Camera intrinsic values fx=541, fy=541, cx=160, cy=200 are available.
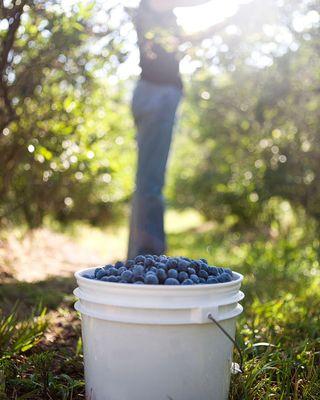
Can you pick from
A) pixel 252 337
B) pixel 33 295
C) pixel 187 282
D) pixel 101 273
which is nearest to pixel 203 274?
pixel 187 282

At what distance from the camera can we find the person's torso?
4.17 meters

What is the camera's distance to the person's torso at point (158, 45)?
4.17 meters

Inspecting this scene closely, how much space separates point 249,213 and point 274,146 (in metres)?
1.82

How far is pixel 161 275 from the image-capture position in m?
2.07

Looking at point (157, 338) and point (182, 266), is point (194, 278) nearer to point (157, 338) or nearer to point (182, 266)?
point (182, 266)

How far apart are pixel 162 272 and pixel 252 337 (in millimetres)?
1178

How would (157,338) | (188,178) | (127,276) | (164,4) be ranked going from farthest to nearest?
(188,178) < (164,4) < (127,276) < (157,338)

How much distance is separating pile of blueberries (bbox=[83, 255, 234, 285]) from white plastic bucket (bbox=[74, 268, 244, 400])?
84mm

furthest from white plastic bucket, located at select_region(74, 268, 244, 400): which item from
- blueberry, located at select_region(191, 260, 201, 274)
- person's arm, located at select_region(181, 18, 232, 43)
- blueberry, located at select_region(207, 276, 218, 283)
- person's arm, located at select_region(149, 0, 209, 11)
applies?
person's arm, located at select_region(181, 18, 232, 43)

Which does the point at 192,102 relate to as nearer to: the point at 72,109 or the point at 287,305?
the point at 72,109

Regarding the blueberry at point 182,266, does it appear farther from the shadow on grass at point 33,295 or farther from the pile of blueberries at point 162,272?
the shadow on grass at point 33,295

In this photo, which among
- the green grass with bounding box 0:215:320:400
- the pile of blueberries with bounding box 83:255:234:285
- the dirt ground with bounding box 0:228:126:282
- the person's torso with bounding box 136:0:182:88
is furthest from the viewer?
the dirt ground with bounding box 0:228:126:282

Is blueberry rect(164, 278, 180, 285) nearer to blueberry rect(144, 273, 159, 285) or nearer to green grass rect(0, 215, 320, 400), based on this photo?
blueberry rect(144, 273, 159, 285)

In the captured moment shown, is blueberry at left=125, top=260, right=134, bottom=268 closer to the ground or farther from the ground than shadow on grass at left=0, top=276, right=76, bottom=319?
farther from the ground
